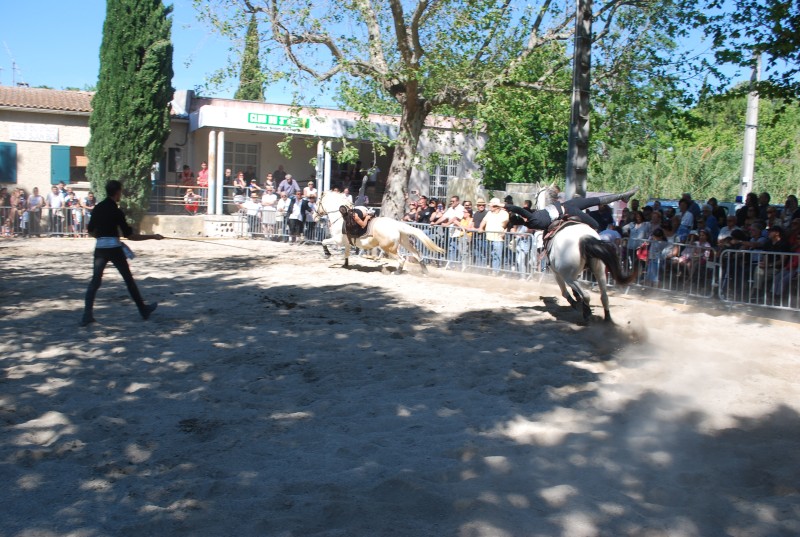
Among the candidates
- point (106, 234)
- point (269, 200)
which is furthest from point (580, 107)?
point (269, 200)

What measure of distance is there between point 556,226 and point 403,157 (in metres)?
8.80

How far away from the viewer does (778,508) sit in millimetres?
4426

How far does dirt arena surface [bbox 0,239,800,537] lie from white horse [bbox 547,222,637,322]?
0.49m

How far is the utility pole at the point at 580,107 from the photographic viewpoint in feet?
44.2

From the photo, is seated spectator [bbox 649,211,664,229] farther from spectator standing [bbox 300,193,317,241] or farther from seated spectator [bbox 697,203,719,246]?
spectator standing [bbox 300,193,317,241]

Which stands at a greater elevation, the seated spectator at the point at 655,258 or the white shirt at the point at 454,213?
the white shirt at the point at 454,213

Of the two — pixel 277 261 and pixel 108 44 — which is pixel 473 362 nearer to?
pixel 277 261

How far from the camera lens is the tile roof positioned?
84.8 feet

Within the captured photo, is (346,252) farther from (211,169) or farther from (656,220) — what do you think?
(211,169)

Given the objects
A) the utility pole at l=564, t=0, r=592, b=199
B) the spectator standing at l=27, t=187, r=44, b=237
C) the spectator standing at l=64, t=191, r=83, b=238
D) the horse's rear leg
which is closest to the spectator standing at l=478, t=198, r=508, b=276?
the utility pole at l=564, t=0, r=592, b=199

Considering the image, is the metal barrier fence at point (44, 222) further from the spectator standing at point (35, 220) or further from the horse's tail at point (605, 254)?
the horse's tail at point (605, 254)

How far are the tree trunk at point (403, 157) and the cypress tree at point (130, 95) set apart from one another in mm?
9692

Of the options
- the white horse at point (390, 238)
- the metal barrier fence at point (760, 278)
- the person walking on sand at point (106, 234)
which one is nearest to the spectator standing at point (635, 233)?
the metal barrier fence at point (760, 278)

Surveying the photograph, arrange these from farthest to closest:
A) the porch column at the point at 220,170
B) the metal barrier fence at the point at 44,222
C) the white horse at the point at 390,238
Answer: the porch column at the point at 220,170 < the metal barrier fence at the point at 44,222 < the white horse at the point at 390,238
